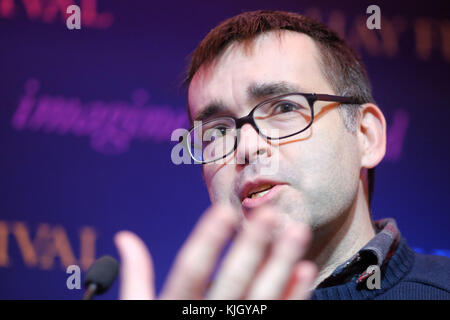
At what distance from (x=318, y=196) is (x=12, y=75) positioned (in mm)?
1535

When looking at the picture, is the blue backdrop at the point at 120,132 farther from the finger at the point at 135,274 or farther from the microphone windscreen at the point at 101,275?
the finger at the point at 135,274

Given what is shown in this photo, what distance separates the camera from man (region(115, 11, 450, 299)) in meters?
1.07

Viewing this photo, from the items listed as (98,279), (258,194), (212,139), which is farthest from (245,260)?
(212,139)

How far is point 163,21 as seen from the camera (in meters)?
2.15

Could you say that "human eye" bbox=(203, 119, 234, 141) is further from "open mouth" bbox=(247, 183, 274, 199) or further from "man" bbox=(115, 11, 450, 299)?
"open mouth" bbox=(247, 183, 274, 199)

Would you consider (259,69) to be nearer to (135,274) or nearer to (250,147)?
(250,147)

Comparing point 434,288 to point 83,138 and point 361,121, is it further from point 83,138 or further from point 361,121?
point 83,138

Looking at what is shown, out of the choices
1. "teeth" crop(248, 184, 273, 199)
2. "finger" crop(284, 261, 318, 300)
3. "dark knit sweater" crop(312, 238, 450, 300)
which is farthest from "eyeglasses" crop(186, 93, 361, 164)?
"finger" crop(284, 261, 318, 300)

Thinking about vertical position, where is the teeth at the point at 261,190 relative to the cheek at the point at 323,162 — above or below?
below

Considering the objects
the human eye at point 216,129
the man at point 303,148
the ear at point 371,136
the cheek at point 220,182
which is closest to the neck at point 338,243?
the man at point 303,148

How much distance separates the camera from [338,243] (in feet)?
3.84

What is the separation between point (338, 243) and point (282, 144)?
0.28 meters

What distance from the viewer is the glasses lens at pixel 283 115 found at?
114 centimetres
